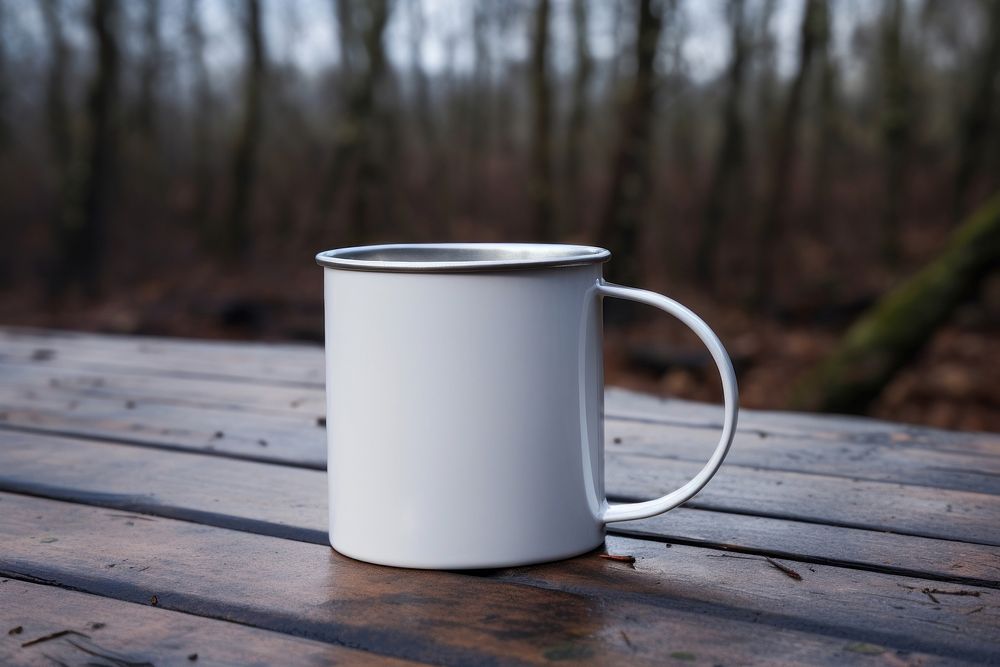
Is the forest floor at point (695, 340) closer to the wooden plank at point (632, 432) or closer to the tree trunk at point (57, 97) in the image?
the wooden plank at point (632, 432)

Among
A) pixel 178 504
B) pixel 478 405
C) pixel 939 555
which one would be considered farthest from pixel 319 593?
pixel 939 555

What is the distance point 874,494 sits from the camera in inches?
38.8

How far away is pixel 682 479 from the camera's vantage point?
104cm

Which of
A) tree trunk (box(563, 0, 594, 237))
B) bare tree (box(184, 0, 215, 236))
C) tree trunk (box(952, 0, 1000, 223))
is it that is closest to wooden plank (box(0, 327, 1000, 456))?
tree trunk (box(952, 0, 1000, 223))

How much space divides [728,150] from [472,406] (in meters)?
8.43

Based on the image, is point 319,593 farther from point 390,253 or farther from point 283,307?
point 283,307

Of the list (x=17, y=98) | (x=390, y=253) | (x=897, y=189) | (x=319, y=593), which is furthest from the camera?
(x=17, y=98)

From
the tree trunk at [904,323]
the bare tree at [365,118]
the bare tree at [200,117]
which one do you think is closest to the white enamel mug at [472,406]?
the tree trunk at [904,323]

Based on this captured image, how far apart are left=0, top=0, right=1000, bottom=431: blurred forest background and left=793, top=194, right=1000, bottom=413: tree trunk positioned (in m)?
0.95

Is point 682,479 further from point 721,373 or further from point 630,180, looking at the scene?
point 630,180

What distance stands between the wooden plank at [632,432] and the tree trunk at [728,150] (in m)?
7.64

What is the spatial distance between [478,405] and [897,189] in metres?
9.02

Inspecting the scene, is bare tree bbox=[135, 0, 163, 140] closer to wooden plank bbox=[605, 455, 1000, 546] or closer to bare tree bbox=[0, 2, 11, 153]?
bare tree bbox=[0, 2, 11, 153]

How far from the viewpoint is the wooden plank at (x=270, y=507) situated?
0.80 m
